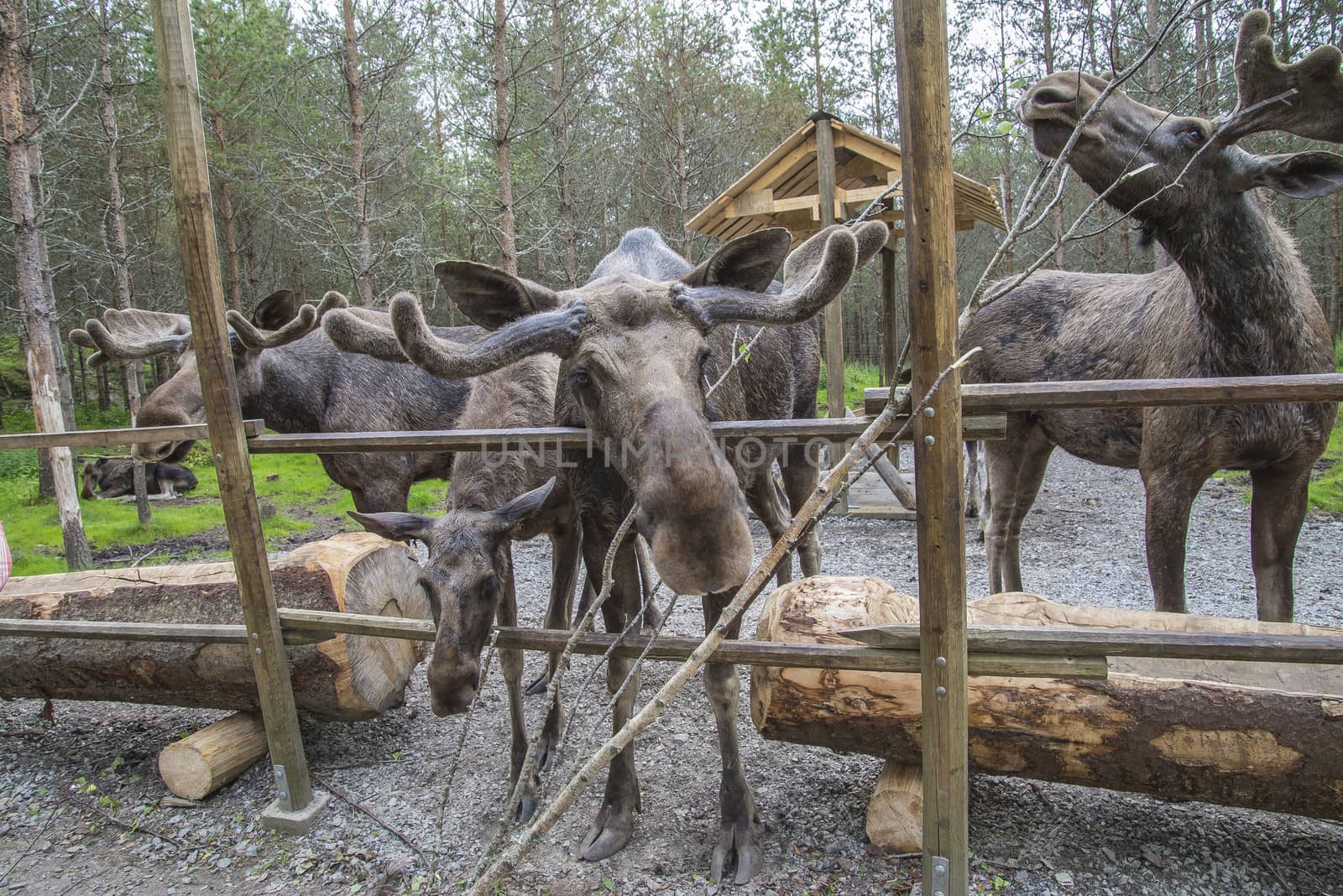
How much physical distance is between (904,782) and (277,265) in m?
24.9

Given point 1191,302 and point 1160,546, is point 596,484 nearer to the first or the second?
point 1160,546

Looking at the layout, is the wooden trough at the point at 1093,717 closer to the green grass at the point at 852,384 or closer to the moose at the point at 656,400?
the moose at the point at 656,400

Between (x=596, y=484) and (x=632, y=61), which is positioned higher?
(x=632, y=61)

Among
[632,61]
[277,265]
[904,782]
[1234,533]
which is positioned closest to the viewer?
[904,782]

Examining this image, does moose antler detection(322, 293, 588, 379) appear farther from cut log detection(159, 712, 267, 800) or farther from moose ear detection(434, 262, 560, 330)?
cut log detection(159, 712, 267, 800)

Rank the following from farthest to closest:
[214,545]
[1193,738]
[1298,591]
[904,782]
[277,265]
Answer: [277,265] < [214,545] < [1298,591] < [904,782] < [1193,738]

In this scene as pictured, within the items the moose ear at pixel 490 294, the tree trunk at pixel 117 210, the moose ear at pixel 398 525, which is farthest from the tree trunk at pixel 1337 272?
the tree trunk at pixel 117 210

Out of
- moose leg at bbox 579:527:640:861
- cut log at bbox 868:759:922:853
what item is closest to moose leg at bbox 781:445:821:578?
moose leg at bbox 579:527:640:861

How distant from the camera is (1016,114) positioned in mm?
3297

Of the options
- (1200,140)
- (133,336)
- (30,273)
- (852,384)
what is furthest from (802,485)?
(852,384)

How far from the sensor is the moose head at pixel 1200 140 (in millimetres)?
2875

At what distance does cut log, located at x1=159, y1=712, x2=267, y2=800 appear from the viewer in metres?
3.53

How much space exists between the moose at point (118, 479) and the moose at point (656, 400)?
1182 cm

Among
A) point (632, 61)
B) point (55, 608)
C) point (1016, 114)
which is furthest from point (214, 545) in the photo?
point (632, 61)
